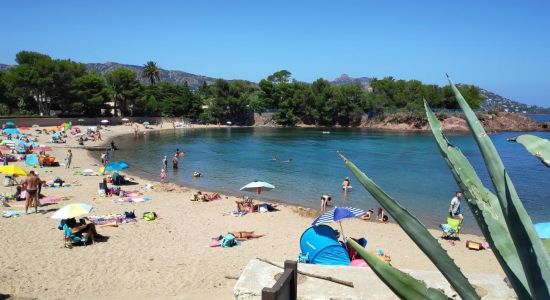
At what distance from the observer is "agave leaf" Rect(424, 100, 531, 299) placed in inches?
63.3

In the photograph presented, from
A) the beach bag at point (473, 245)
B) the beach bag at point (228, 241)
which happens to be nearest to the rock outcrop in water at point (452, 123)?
the beach bag at point (473, 245)

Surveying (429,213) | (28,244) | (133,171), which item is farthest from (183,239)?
(133,171)

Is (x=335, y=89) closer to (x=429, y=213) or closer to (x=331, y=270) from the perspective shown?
(x=429, y=213)

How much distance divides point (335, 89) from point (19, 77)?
62241 mm

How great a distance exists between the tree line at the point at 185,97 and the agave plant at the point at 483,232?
62.5m

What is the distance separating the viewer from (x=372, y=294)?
5.85 m

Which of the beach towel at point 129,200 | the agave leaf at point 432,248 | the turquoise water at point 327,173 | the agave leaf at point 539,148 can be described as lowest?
the turquoise water at point 327,173

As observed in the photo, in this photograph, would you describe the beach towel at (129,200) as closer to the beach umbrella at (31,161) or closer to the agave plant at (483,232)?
the beach umbrella at (31,161)

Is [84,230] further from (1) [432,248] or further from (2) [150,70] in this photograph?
(2) [150,70]

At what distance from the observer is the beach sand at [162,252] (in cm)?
962

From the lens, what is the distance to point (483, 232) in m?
1.70

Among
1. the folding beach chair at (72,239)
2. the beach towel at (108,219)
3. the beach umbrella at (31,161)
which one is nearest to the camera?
the folding beach chair at (72,239)

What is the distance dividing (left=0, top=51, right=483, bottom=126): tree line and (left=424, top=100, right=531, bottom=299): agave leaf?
2460 inches

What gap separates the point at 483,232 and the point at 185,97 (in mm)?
91023
